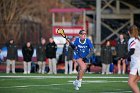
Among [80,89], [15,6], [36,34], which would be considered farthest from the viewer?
[15,6]

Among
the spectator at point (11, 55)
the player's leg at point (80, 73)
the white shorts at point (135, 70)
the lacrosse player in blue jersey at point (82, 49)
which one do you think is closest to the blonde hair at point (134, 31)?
the white shorts at point (135, 70)

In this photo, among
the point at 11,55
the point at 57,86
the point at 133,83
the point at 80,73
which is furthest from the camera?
the point at 11,55

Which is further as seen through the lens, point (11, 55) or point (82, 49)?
point (11, 55)

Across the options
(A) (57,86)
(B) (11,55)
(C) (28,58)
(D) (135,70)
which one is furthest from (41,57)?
(D) (135,70)

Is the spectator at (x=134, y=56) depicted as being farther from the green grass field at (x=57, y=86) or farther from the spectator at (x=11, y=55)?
the spectator at (x=11, y=55)

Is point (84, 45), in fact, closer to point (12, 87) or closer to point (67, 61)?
point (12, 87)

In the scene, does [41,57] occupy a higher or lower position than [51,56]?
lower

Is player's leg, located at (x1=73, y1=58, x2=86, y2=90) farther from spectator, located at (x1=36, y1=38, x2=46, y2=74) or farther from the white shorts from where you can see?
spectator, located at (x1=36, y1=38, x2=46, y2=74)

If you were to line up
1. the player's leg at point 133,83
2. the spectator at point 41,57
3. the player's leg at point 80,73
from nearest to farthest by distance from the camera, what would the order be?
1. the player's leg at point 133,83
2. the player's leg at point 80,73
3. the spectator at point 41,57

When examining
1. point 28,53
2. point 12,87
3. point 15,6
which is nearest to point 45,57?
point 28,53

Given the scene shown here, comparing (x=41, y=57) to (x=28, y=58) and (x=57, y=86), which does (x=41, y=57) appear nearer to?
(x=28, y=58)

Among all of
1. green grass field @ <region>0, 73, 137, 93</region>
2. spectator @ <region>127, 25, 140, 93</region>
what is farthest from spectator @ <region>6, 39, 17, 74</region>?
spectator @ <region>127, 25, 140, 93</region>

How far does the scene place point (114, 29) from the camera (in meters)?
52.3

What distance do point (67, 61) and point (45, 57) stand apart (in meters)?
1.28
